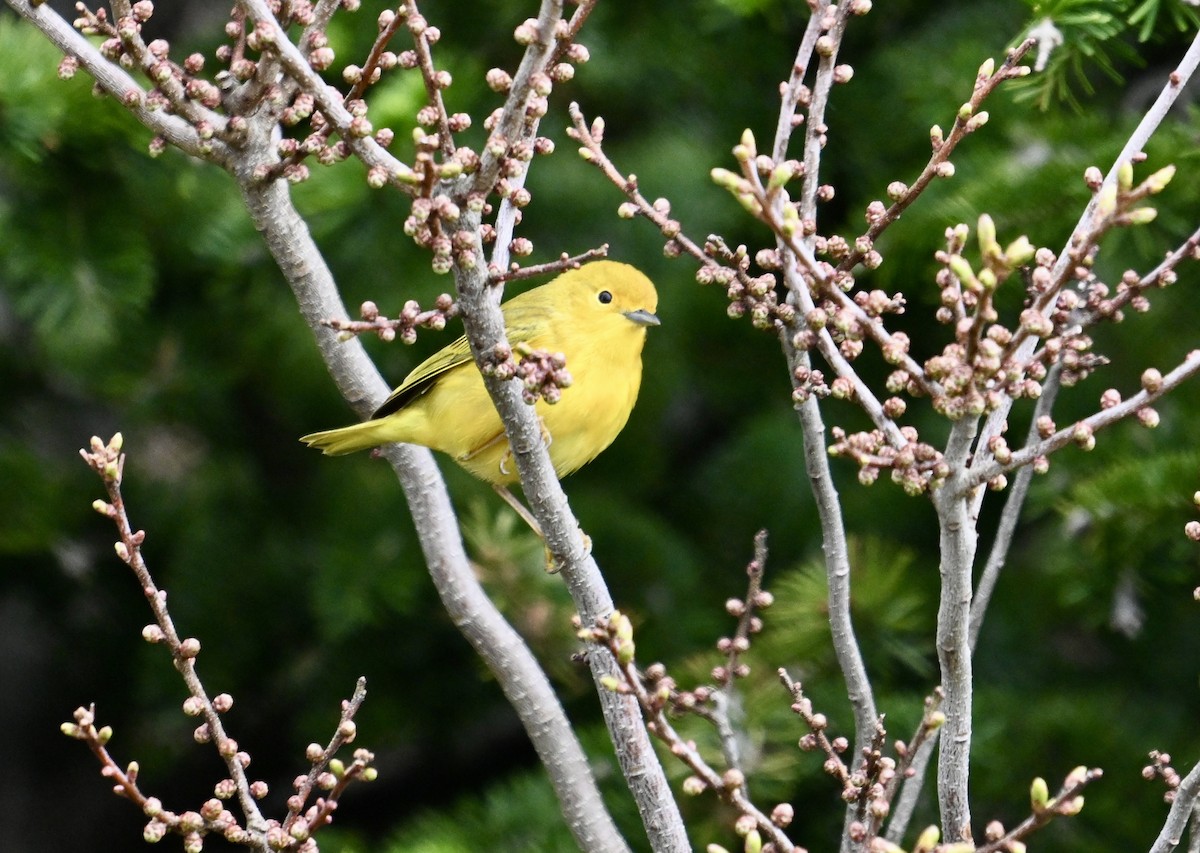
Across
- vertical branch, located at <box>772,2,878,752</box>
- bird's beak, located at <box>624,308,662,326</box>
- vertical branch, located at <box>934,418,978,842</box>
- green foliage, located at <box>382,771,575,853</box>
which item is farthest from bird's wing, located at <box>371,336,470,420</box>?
vertical branch, located at <box>934,418,978,842</box>

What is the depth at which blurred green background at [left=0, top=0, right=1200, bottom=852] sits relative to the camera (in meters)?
3.10

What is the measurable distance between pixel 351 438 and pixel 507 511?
849mm

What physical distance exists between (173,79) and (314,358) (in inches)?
97.8

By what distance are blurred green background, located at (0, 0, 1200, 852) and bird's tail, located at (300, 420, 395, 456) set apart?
1.46 ft

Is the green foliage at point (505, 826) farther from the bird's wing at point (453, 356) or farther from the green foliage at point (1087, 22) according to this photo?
the green foliage at point (1087, 22)

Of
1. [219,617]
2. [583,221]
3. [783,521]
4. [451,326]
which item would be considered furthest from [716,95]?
[219,617]

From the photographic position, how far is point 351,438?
3168 mm

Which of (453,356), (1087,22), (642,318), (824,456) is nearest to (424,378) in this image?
(453,356)

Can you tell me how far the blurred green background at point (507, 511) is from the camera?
10.2ft

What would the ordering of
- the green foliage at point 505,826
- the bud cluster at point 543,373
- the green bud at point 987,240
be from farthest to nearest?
1. the green foliage at point 505,826
2. the bud cluster at point 543,373
3. the green bud at point 987,240

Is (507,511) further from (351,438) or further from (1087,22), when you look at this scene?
(1087,22)

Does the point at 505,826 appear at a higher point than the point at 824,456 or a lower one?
lower

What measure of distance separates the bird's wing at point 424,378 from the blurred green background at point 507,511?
49cm

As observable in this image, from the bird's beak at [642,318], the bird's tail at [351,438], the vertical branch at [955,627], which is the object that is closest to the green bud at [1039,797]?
the vertical branch at [955,627]
